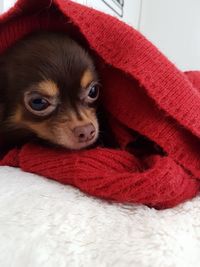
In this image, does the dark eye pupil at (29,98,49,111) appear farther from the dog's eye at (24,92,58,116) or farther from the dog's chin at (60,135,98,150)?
the dog's chin at (60,135,98,150)

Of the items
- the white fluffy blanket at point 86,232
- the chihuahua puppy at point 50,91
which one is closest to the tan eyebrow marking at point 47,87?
the chihuahua puppy at point 50,91

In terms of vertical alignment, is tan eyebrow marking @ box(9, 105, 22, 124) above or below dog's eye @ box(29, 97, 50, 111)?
below

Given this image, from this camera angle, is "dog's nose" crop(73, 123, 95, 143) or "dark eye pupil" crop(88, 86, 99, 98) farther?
"dark eye pupil" crop(88, 86, 99, 98)

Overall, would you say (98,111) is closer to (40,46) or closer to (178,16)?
(40,46)

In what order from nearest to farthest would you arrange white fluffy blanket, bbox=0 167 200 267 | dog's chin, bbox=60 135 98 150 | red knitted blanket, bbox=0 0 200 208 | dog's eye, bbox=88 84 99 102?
white fluffy blanket, bbox=0 167 200 267, red knitted blanket, bbox=0 0 200 208, dog's chin, bbox=60 135 98 150, dog's eye, bbox=88 84 99 102

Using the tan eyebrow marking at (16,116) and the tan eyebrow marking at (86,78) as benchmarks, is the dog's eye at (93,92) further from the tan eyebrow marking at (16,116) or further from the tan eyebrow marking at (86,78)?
the tan eyebrow marking at (16,116)

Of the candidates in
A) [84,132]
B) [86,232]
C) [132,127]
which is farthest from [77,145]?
[86,232]

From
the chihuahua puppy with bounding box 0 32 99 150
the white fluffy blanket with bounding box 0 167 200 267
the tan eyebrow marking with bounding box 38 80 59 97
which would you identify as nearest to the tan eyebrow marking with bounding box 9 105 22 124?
the chihuahua puppy with bounding box 0 32 99 150

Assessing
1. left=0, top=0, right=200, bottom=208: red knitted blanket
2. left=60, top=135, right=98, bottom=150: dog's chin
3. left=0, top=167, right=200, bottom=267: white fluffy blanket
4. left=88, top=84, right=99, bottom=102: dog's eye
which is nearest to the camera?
left=0, top=167, right=200, bottom=267: white fluffy blanket
